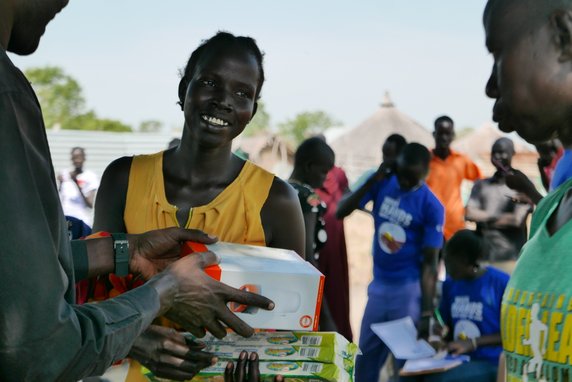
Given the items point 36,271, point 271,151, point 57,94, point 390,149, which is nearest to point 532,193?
point 390,149

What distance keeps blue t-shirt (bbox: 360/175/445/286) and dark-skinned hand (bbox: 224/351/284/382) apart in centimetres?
398

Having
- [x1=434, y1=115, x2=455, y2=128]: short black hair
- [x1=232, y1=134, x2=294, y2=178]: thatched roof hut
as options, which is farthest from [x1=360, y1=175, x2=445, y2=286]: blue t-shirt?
[x1=232, y1=134, x2=294, y2=178]: thatched roof hut

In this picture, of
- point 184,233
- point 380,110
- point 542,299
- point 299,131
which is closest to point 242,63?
point 184,233

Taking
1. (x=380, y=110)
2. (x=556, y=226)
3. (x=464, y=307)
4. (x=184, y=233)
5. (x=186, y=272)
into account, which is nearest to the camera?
(x=556, y=226)

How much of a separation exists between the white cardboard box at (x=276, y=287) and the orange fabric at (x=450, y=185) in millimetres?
6053

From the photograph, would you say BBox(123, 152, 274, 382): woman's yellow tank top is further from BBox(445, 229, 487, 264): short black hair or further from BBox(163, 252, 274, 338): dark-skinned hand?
BBox(445, 229, 487, 264): short black hair

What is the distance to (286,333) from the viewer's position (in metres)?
2.27

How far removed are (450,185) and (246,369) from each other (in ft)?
20.7

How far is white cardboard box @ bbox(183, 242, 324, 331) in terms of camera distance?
6.89ft

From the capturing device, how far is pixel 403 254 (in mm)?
6137

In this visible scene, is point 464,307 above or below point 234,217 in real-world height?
below

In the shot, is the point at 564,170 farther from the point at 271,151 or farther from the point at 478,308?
the point at 271,151

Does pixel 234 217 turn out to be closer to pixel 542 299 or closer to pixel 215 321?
pixel 215 321

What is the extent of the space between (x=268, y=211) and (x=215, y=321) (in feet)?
2.37
